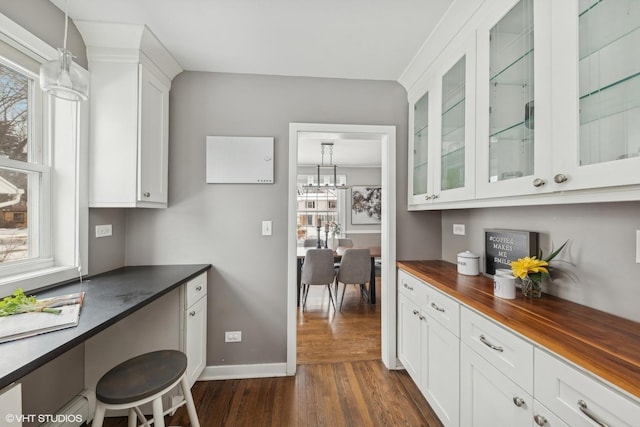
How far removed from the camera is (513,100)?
47.1 inches

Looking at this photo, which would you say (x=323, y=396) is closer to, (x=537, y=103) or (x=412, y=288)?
(x=412, y=288)

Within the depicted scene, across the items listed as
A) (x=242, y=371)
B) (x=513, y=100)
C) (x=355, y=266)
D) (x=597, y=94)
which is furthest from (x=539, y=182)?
(x=355, y=266)

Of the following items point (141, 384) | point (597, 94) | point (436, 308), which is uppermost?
point (597, 94)

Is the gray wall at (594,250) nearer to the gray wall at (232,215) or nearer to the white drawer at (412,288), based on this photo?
the white drawer at (412,288)

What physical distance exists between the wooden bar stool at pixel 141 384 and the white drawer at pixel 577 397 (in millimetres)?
1444

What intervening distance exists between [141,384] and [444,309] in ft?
5.01

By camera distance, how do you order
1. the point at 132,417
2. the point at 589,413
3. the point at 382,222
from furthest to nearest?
the point at 382,222, the point at 132,417, the point at 589,413

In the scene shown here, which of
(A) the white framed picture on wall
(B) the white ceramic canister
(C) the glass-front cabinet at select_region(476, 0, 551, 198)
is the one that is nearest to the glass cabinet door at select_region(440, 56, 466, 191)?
(C) the glass-front cabinet at select_region(476, 0, 551, 198)

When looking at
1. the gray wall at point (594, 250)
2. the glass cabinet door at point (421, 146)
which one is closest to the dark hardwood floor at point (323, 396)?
the gray wall at point (594, 250)

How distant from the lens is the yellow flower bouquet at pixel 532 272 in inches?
47.3

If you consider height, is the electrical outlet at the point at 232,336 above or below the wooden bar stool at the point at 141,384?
below

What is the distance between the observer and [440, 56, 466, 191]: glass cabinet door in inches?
61.1

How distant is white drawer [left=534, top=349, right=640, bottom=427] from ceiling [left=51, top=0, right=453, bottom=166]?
5.83 feet

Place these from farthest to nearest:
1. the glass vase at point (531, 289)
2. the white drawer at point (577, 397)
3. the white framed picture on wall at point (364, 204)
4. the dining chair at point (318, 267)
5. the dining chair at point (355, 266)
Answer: the white framed picture on wall at point (364, 204) → the dining chair at point (355, 266) → the dining chair at point (318, 267) → the glass vase at point (531, 289) → the white drawer at point (577, 397)
